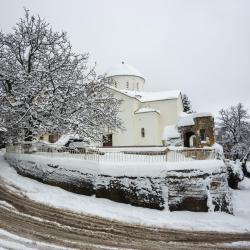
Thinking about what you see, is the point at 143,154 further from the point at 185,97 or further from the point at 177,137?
the point at 185,97

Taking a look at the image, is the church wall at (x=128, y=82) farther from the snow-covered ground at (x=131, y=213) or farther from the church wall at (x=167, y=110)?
the snow-covered ground at (x=131, y=213)

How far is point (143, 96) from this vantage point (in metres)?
46.6

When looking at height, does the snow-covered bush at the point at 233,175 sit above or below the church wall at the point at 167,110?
below

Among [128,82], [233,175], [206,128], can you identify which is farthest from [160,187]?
[128,82]

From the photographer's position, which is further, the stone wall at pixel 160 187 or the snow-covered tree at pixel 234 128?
the snow-covered tree at pixel 234 128

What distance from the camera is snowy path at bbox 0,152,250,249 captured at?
446 inches

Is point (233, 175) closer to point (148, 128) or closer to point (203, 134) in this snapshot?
point (203, 134)

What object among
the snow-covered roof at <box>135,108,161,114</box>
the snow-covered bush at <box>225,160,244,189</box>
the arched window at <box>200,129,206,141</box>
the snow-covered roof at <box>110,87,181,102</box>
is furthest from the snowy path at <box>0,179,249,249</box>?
the snow-covered roof at <box>110,87,181,102</box>

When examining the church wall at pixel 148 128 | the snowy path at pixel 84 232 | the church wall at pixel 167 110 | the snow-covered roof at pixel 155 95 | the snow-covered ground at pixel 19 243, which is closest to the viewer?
the snow-covered ground at pixel 19 243

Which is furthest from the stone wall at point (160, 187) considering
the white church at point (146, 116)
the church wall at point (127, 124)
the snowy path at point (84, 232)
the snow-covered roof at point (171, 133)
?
the church wall at point (127, 124)

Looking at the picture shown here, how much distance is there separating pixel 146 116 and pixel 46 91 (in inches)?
844

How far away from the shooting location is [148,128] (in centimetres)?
4162

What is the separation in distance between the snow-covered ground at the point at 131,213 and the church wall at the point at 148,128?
24.3m

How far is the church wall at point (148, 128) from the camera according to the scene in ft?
136
